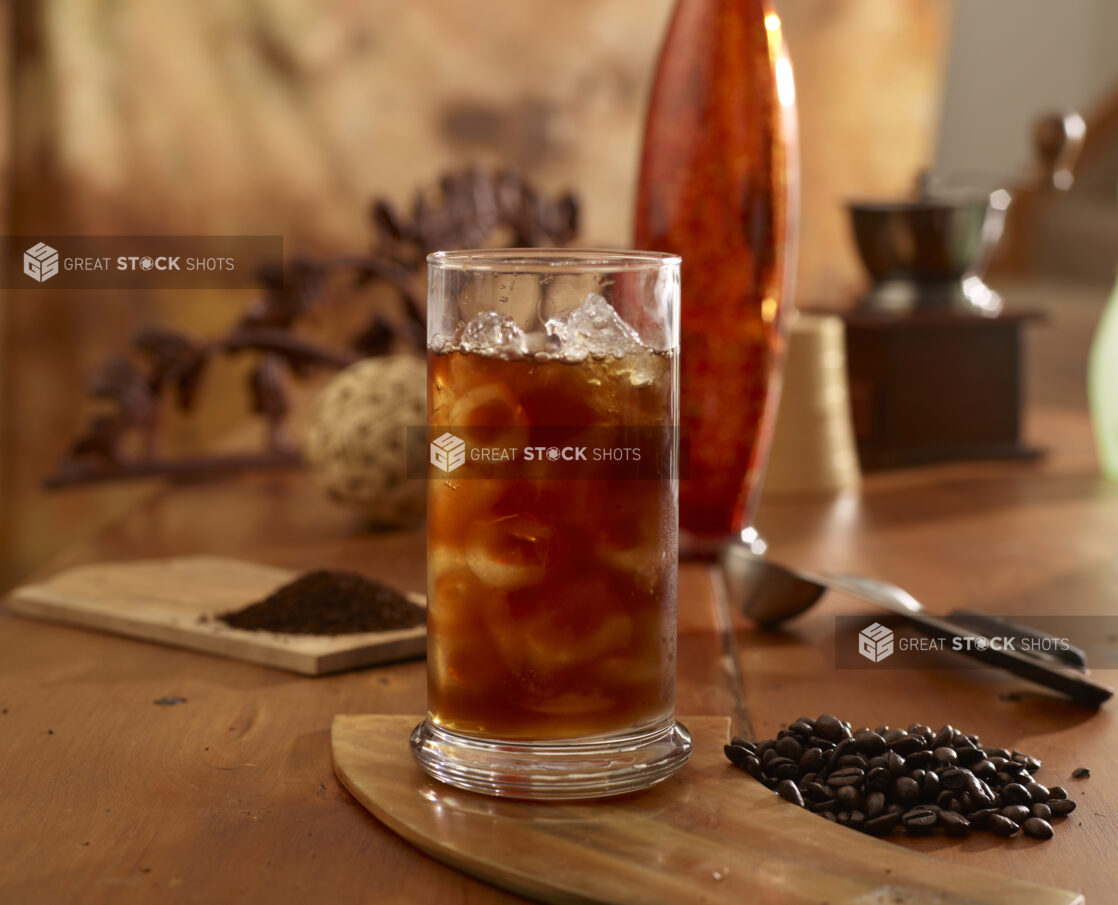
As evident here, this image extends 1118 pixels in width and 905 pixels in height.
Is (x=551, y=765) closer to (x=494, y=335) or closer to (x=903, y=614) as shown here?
(x=494, y=335)

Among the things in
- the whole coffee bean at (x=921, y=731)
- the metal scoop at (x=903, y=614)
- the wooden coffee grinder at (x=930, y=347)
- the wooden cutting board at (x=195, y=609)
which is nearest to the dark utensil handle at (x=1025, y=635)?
the metal scoop at (x=903, y=614)

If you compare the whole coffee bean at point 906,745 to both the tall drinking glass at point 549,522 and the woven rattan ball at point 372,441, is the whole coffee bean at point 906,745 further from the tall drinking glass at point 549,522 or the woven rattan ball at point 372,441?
the woven rattan ball at point 372,441

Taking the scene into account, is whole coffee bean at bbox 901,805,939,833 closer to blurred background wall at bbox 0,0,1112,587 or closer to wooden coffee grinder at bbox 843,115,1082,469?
wooden coffee grinder at bbox 843,115,1082,469

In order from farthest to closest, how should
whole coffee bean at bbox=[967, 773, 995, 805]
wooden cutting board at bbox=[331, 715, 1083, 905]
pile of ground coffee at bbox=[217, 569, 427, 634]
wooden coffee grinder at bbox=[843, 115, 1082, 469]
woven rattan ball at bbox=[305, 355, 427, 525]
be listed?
wooden coffee grinder at bbox=[843, 115, 1082, 469] → woven rattan ball at bbox=[305, 355, 427, 525] → pile of ground coffee at bbox=[217, 569, 427, 634] → whole coffee bean at bbox=[967, 773, 995, 805] → wooden cutting board at bbox=[331, 715, 1083, 905]

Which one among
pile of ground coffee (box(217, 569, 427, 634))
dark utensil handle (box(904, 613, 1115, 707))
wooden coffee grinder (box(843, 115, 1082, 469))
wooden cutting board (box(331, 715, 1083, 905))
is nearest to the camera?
wooden cutting board (box(331, 715, 1083, 905))

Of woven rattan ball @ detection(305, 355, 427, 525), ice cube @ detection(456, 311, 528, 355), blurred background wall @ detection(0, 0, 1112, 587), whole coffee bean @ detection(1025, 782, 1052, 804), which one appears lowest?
whole coffee bean @ detection(1025, 782, 1052, 804)

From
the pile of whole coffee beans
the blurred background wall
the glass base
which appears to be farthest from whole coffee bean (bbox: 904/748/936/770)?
the blurred background wall

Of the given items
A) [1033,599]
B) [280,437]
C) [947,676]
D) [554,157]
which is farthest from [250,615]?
[554,157]

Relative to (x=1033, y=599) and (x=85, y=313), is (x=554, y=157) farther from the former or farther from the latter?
(x=1033, y=599)
